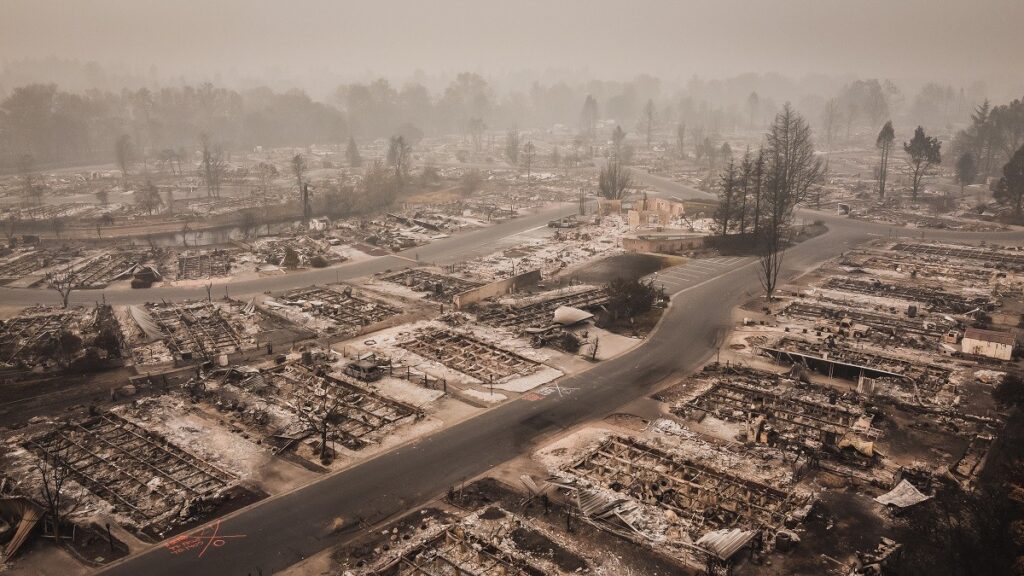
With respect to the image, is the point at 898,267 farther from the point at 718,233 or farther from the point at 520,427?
the point at 520,427

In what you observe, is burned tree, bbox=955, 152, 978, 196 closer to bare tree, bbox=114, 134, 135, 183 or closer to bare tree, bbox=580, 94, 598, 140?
bare tree, bbox=580, 94, 598, 140

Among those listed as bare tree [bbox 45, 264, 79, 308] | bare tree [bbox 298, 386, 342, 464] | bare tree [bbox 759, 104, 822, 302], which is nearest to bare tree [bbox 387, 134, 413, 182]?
bare tree [bbox 45, 264, 79, 308]

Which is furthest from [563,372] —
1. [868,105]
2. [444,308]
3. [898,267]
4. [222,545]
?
[868,105]

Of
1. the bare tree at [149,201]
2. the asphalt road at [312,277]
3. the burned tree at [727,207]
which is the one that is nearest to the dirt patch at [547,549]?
the asphalt road at [312,277]

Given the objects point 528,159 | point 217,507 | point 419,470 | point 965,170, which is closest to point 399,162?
point 528,159

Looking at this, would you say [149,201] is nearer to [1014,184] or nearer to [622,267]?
[622,267]
